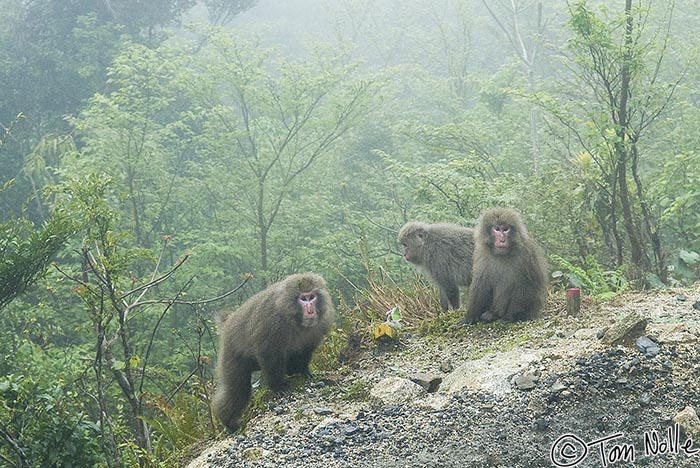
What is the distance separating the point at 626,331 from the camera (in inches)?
176

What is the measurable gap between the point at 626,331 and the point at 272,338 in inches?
83.5

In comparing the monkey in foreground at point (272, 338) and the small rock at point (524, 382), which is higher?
the monkey in foreground at point (272, 338)

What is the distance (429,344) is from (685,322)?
1.81m

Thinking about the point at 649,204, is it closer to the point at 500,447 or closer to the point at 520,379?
the point at 520,379

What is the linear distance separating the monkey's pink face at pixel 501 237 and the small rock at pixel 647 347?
4.30ft

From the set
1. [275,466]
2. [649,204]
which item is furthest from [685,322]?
[649,204]

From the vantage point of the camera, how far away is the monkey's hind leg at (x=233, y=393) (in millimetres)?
4926

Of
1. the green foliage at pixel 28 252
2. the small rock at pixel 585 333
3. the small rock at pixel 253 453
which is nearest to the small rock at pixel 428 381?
the small rock at pixel 585 333

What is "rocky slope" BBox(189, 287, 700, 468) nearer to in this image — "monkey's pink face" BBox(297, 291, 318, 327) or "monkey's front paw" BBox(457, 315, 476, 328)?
"monkey's pink face" BBox(297, 291, 318, 327)

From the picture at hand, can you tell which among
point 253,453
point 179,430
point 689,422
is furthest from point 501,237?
point 179,430

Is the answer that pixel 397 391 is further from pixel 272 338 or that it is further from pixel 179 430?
pixel 179 430

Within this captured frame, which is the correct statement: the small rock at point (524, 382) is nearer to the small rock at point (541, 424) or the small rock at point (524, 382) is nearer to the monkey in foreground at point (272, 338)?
the small rock at point (541, 424)

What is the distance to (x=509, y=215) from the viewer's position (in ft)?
18.2

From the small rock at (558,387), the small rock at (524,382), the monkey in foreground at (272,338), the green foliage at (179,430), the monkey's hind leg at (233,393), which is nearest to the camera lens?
the small rock at (558,387)
